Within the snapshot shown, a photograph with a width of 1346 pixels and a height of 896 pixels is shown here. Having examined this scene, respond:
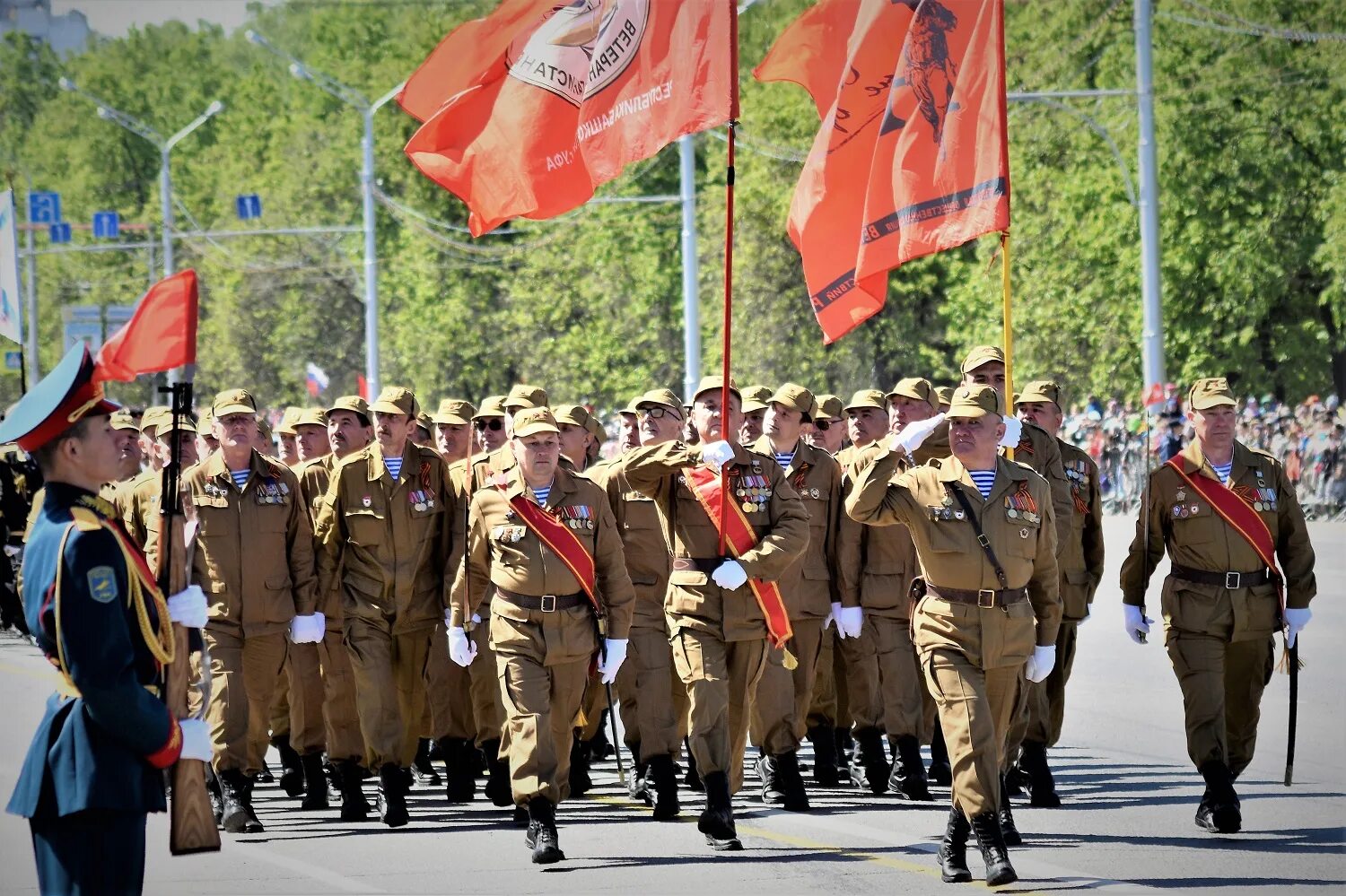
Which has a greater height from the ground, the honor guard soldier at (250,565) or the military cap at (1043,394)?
the military cap at (1043,394)

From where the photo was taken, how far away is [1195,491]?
10188mm

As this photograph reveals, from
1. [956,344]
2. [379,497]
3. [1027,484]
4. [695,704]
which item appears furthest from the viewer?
[956,344]

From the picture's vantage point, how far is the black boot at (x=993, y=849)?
855cm

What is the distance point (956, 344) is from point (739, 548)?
38747 millimetres

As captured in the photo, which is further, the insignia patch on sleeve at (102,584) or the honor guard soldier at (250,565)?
the honor guard soldier at (250,565)

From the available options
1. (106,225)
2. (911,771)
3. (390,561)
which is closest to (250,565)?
(390,561)

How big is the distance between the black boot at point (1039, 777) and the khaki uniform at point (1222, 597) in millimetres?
944

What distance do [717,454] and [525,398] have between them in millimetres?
2515

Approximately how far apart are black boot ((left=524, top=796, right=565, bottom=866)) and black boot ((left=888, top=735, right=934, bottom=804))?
2413 mm

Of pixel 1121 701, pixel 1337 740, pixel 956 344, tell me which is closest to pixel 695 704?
pixel 1337 740

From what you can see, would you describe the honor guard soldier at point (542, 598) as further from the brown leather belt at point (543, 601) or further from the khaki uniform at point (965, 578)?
the khaki uniform at point (965, 578)

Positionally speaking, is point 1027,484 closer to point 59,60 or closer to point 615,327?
point 615,327

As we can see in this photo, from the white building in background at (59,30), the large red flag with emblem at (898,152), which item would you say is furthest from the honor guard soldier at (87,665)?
the white building in background at (59,30)

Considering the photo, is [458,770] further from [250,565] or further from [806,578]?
[806,578]
